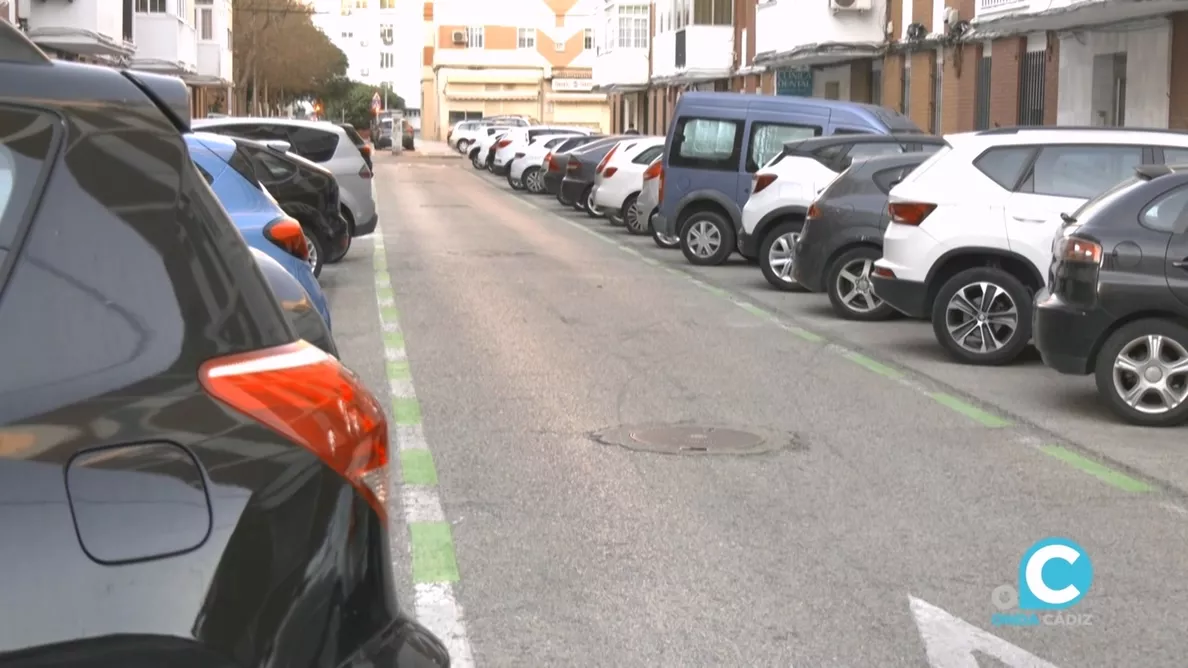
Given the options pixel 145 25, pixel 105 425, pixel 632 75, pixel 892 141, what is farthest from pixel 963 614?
pixel 632 75

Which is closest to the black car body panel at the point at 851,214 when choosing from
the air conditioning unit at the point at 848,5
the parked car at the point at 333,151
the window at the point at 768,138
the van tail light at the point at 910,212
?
the van tail light at the point at 910,212

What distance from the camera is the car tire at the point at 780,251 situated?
17.3 m

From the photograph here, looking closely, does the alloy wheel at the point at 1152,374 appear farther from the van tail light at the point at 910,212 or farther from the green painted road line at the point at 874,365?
the van tail light at the point at 910,212

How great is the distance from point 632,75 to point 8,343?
62.9 m

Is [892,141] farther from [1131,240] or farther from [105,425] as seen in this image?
[105,425]

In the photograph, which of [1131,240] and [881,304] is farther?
[881,304]

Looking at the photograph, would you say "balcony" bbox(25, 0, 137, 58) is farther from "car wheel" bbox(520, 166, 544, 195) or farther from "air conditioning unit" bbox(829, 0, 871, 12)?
"air conditioning unit" bbox(829, 0, 871, 12)

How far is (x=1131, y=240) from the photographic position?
30.9 ft

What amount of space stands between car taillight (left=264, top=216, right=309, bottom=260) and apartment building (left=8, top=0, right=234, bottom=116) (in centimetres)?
951

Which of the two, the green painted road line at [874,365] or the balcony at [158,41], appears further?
the balcony at [158,41]

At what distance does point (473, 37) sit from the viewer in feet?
356

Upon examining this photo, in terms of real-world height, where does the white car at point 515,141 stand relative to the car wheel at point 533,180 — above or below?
above

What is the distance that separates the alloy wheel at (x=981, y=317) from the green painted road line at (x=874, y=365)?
632 millimetres

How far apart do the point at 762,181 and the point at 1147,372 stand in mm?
8409
